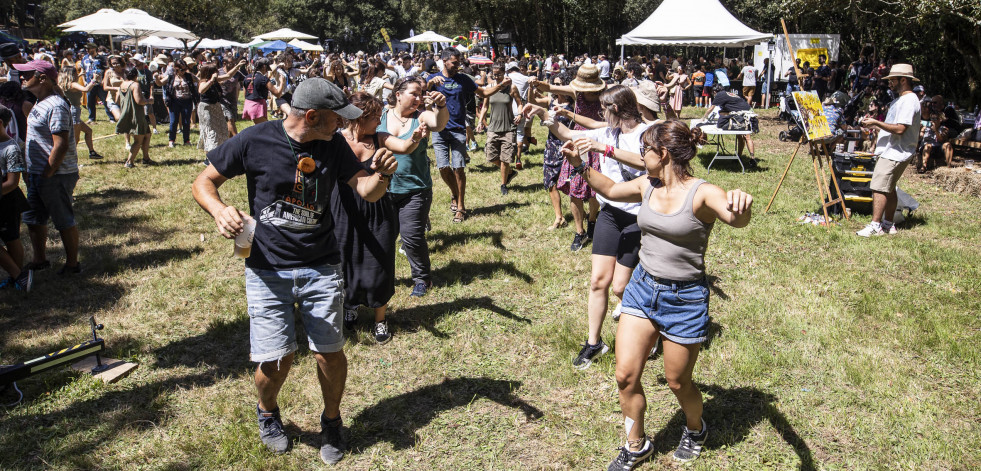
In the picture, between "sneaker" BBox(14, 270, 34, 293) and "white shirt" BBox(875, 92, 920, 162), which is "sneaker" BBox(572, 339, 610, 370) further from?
"sneaker" BBox(14, 270, 34, 293)

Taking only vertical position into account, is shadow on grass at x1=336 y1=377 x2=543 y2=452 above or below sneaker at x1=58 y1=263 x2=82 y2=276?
below

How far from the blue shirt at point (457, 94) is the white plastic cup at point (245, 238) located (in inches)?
213

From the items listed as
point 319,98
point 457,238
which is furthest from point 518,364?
point 457,238

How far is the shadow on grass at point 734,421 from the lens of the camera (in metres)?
3.81

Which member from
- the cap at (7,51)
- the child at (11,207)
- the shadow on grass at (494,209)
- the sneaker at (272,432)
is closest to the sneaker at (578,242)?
the shadow on grass at (494,209)

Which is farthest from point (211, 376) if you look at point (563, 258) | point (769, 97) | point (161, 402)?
point (769, 97)

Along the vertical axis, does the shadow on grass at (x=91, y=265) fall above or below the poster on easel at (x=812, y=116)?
below

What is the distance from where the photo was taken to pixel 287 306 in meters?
3.38

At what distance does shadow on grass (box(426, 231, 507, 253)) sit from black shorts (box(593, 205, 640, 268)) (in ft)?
9.95

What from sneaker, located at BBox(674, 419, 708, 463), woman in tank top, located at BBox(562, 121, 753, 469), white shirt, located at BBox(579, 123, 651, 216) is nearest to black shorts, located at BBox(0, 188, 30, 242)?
white shirt, located at BBox(579, 123, 651, 216)

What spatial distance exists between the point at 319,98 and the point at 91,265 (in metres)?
5.26

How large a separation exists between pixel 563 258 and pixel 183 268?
13.5 feet

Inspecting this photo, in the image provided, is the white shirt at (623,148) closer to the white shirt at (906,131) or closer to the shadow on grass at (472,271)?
the shadow on grass at (472,271)

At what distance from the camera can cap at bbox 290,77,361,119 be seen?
3.18 m
